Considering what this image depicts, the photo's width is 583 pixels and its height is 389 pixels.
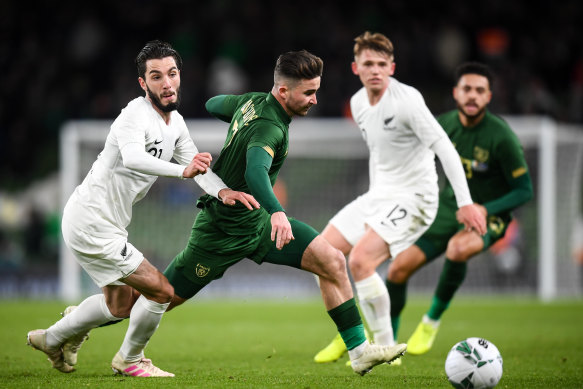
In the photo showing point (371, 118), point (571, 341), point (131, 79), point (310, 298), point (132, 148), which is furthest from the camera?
point (131, 79)

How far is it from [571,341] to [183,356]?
398 centimetres

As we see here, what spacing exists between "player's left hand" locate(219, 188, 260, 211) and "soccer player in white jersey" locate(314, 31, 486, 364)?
5.16 ft

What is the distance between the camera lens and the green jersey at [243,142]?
554 centimetres

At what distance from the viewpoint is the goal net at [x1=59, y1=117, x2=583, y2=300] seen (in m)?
14.5

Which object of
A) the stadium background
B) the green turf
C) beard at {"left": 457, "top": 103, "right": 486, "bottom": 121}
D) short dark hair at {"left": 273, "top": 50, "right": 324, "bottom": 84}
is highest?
the stadium background

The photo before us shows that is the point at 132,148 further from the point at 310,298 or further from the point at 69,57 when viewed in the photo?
the point at 69,57

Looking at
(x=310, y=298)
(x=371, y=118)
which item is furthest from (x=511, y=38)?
(x=371, y=118)

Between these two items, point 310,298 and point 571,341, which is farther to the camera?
point 310,298

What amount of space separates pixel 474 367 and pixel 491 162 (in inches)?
119

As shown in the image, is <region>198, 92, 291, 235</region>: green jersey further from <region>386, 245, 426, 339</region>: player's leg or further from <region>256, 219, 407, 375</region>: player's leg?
<region>386, 245, 426, 339</region>: player's leg

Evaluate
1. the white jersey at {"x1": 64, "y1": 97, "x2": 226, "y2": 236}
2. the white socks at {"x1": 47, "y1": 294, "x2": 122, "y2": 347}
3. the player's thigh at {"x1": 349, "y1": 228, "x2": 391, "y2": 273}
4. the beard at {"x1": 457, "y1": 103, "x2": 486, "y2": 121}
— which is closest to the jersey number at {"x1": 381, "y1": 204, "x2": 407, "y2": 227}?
the player's thigh at {"x1": 349, "y1": 228, "x2": 391, "y2": 273}

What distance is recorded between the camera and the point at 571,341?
8.62 metres

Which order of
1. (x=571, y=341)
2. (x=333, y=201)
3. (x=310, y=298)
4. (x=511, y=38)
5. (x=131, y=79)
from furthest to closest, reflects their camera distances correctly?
(x=511, y=38) < (x=131, y=79) < (x=310, y=298) < (x=333, y=201) < (x=571, y=341)

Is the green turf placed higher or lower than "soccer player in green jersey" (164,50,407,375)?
lower
